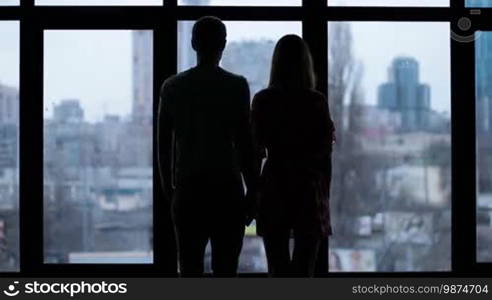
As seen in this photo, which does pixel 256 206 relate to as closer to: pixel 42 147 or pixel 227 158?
pixel 227 158

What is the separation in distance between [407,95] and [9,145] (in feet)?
8.37

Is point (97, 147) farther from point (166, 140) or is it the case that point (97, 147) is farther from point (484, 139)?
point (484, 139)

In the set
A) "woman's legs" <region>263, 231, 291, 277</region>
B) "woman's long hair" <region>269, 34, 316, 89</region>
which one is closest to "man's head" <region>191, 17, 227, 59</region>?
"woman's long hair" <region>269, 34, 316, 89</region>

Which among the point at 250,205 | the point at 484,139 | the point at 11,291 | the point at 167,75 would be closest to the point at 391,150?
the point at 484,139

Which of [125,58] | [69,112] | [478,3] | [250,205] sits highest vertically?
[478,3]

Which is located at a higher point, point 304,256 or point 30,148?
point 30,148

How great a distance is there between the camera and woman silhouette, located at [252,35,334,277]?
3.10 m

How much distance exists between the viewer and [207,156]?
2.96m

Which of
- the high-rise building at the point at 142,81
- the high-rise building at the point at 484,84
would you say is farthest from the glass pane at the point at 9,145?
the high-rise building at the point at 484,84

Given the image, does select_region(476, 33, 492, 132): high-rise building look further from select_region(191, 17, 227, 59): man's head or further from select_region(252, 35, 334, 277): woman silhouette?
select_region(191, 17, 227, 59): man's head

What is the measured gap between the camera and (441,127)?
503cm

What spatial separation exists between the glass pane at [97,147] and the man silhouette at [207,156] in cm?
198

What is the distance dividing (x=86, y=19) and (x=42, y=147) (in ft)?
2.79

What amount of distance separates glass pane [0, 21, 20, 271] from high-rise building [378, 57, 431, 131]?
7.62 feet
